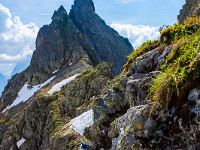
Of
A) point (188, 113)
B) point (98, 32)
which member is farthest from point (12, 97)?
point (188, 113)

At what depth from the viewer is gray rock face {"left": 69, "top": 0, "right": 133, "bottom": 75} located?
113625 mm

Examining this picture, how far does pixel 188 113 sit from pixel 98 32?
4941 inches

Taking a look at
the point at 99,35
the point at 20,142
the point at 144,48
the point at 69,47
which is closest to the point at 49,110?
the point at 20,142

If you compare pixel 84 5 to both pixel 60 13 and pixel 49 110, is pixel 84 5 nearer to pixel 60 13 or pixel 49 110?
pixel 60 13

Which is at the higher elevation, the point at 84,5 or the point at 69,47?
the point at 84,5

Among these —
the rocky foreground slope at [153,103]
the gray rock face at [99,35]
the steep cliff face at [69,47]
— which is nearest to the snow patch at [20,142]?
the rocky foreground slope at [153,103]

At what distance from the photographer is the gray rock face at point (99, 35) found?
114m

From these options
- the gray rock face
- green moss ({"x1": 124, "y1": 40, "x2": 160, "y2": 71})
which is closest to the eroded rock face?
green moss ({"x1": 124, "y1": 40, "x2": 160, "y2": 71})

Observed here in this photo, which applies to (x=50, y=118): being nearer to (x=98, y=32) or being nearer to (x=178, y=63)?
(x=178, y=63)

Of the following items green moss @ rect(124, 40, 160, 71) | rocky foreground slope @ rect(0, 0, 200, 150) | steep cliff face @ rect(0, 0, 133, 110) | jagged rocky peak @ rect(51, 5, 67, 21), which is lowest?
rocky foreground slope @ rect(0, 0, 200, 150)

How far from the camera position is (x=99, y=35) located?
119 m

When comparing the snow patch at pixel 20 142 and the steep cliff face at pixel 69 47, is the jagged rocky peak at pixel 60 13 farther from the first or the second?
the snow patch at pixel 20 142

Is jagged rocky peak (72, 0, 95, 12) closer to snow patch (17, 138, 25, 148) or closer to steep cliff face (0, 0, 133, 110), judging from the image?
steep cliff face (0, 0, 133, 110)

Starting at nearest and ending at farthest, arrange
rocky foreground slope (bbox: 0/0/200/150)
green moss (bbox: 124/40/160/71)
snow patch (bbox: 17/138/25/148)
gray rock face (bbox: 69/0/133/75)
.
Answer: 1. rocky foreground slope (bbox: 0/0/200/150)
2. green moss (bbox: 124/40/160/71)
3. snow patch (bbox: 17/138/25/148)
4. gray rock face (bbox: 69/0/133/75)
